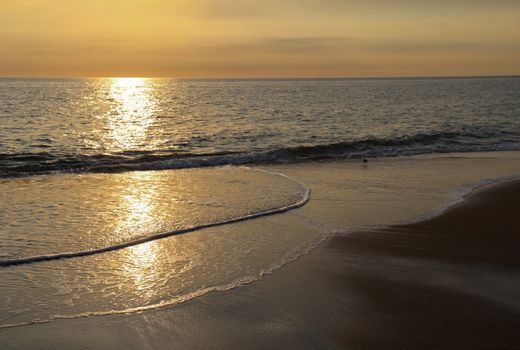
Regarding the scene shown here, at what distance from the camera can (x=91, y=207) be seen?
11.4 metres

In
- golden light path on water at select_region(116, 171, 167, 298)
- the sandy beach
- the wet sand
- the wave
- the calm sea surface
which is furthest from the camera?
the calm sea surface

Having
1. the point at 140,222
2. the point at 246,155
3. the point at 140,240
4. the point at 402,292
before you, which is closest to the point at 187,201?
the point at 140,222

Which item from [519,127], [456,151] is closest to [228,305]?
[456,151]

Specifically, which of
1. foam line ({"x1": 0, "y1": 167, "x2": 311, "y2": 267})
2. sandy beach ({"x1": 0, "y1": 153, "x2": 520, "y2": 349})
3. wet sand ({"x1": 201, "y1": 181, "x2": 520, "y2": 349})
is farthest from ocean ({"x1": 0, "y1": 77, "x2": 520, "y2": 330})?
wet sand ({"x1": 201, "y1": 181, "x2": 520, "y2": 349})

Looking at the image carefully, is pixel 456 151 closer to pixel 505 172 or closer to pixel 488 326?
A: pixel 505 172

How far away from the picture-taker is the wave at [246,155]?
60.2 feet

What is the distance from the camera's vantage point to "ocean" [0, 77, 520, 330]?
7094mm

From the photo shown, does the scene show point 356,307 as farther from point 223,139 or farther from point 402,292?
point 223,139

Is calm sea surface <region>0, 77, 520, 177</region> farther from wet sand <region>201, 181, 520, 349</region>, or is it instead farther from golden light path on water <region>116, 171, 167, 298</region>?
wet sand <region>201, 181, 520, 349</region>

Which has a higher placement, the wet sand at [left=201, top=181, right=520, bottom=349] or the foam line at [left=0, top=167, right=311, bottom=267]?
the foam line at [left=0, top=167, right=311, bottom=267]

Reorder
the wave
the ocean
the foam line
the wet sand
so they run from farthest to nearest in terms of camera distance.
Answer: the wave → the foam line → the ocean → the wet sand

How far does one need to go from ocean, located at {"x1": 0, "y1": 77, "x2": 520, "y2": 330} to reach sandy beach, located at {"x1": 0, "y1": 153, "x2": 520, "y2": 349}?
1.19ft

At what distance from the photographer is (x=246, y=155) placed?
2162 cm

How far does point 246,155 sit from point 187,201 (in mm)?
9579
